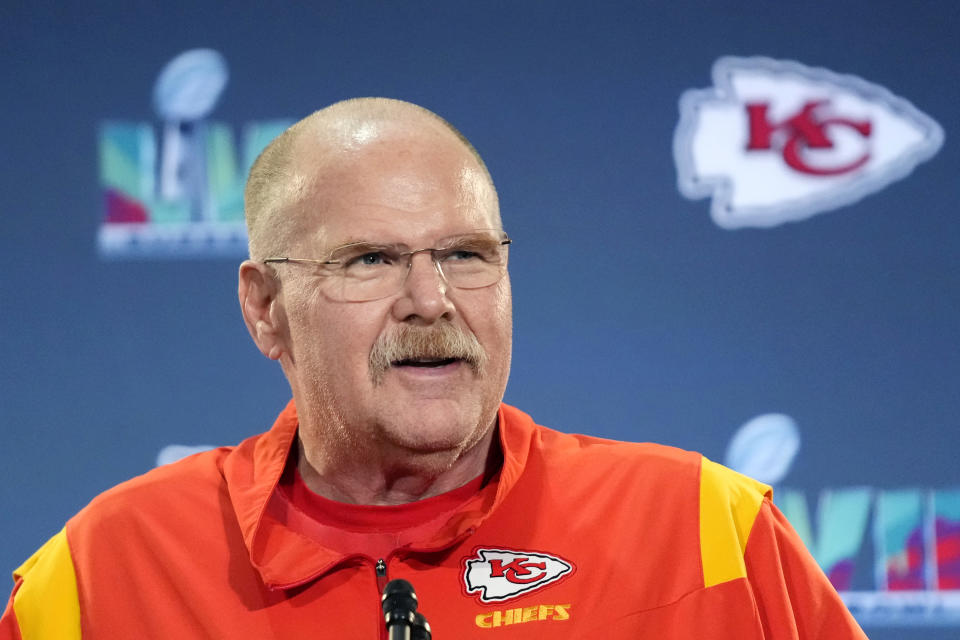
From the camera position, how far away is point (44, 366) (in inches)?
99.2

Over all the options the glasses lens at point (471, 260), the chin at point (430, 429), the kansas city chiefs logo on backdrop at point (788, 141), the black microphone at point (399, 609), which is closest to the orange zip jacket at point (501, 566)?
the chin at point (430, 429)

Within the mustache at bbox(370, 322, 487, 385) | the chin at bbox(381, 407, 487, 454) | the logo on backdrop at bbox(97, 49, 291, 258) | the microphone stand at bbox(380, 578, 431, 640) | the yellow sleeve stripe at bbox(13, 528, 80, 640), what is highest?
the logo on backdrop at bbox(97, 49, 291, 258)

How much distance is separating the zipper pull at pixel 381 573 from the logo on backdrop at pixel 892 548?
3.50 feet

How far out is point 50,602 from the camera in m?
1.63

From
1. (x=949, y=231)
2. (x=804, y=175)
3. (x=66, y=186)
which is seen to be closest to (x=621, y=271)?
(x=804, y=175)

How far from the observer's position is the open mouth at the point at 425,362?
1.50 metres

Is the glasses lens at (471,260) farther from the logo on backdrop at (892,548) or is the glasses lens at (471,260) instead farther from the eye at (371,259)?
the logo on backdrop at (892,548)

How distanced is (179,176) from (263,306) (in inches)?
34.1

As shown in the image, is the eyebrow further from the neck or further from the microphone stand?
the microphone stand

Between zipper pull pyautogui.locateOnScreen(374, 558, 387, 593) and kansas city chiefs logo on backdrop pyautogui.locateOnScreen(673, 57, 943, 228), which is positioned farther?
kansas city chiefs logo on backdrop pyautogui.locateOnScreen(673, 57, 943, 228)

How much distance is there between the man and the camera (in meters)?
1.50

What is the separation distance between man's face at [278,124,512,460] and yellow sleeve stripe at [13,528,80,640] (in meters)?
0.42

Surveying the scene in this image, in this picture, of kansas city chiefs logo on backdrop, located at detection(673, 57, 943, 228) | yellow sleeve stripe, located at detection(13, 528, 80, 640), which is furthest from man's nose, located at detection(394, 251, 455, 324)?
kansas city chiefs logo on backdrop, located at detection(673, 57, 943, 228)

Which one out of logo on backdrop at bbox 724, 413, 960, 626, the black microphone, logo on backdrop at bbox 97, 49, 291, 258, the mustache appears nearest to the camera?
the black microphone
